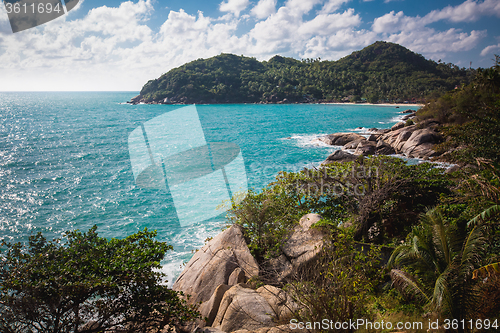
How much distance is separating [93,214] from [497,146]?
2900 cm

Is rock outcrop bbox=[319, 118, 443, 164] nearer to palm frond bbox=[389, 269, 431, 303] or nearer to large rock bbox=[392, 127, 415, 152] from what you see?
large rock bbox=[392, 127, 415, 152]

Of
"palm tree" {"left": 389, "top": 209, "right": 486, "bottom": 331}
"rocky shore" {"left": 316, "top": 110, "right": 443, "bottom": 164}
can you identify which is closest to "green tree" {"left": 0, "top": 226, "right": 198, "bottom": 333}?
"palm tree" {"left": 389, "top": 209, "right": 486, "bottom": 331}

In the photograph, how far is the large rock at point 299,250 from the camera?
8.90m

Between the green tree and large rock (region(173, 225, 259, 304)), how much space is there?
9.06ft

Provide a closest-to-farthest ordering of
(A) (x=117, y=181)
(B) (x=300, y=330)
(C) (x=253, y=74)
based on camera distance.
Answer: (B) (x=300, y=330) < (A) (x=117, y=181) < (C) (x=253, y=74)

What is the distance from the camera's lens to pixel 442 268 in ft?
22.2

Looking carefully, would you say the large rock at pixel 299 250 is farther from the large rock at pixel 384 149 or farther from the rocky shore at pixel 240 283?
the large rock at pixel 384 149

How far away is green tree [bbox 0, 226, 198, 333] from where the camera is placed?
5230mm

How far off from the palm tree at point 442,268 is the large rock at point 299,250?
2500 mm

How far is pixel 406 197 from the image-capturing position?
41.4 feet

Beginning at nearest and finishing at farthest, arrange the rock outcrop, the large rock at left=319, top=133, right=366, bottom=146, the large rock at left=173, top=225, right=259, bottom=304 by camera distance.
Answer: the large rock at left=173, top=225, right=259, bottom=304, the rock outcrop, the large rock at left=319, top=133, right=366, bottom=146

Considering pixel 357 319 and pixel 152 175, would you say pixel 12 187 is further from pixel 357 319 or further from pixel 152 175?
pixel 357 319

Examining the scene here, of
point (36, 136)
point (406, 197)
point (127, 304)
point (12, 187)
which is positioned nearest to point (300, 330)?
point (127, 304)

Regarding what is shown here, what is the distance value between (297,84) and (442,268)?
185m
